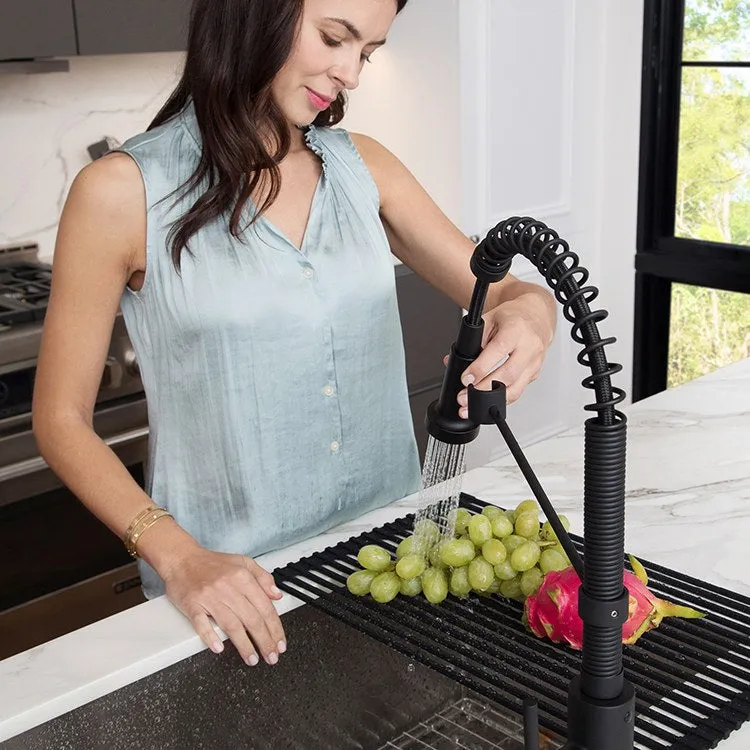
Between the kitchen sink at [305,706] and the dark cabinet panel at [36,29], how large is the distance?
174 cm

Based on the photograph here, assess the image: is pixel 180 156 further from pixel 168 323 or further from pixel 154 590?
pixel 154 590

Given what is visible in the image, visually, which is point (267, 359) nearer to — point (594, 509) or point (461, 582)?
point (461, 582)

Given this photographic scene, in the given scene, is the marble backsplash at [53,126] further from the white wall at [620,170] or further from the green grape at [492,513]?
the green grape at [492,513]

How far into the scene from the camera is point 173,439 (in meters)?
1.57

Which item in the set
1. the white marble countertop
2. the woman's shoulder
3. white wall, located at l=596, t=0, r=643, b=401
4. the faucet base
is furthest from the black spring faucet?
white wall, located at l=596, t=0, r=643, b=401

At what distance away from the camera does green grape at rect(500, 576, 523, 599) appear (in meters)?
1.16

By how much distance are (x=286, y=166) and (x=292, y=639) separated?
2.42 feet

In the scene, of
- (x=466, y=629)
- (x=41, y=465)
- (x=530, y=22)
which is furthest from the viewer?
(x=530, y=22)

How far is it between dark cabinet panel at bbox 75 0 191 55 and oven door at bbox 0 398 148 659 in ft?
2.79

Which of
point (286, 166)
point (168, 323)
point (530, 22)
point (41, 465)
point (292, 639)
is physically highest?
point (530, 22)

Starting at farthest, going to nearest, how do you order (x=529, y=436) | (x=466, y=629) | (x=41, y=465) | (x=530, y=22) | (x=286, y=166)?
(x=529, y=436), (x=530, y=22), (x=41, y=465), (x=286, y=166), (x=466, y=629)

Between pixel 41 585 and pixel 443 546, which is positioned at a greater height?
pixel 443 546

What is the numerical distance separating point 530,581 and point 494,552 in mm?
47

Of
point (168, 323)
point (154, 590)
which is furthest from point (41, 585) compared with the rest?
point (168, 323)
